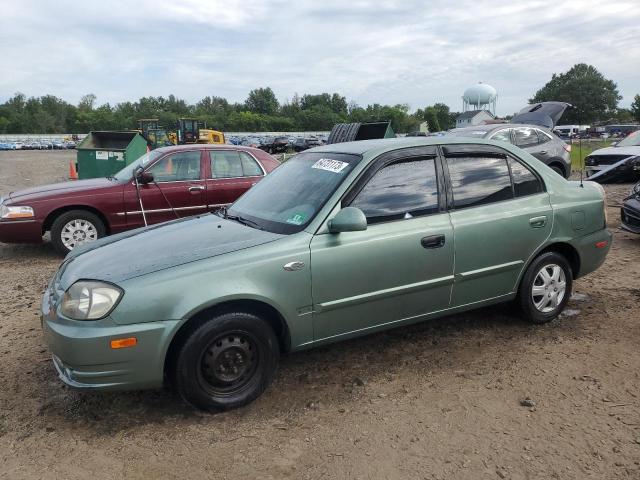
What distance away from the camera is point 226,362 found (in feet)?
10.3

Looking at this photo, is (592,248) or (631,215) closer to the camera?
(592,248)

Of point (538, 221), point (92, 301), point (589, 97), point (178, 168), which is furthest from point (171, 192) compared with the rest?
point (589, 97)

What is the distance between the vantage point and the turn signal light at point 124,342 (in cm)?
284

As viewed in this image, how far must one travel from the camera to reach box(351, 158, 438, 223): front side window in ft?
11.8

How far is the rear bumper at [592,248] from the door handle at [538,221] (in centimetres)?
42

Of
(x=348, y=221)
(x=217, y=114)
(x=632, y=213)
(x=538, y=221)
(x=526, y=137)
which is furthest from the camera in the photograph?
(x=217, y=114)

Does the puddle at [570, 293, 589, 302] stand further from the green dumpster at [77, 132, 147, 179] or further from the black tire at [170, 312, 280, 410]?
the green dumpster at [77, 132, 147, 179]

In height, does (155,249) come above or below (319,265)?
above

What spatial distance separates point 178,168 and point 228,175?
2.40ft

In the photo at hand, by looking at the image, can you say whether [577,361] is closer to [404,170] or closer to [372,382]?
[372,382]

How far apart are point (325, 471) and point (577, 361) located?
7.12 ft

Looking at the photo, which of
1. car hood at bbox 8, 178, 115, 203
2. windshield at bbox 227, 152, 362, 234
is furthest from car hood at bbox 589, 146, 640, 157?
car hood at bbox 8, 178, 115, 203

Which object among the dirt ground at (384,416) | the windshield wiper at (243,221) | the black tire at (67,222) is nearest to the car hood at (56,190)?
the black tire at (67,222)

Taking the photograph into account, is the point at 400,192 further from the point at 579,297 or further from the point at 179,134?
the point at 179,134
